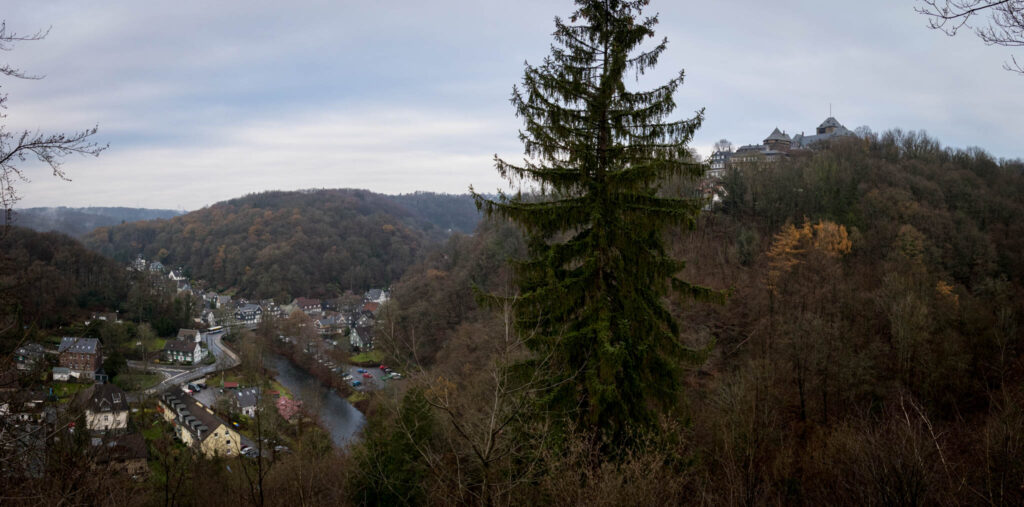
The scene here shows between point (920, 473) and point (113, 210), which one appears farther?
point (113, 210)

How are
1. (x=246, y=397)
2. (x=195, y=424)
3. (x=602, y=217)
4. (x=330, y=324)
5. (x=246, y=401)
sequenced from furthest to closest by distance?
(x=330, y=324)
(x=246, y=397)
(x=246, y=401)
(x=195, y=424)
(x=602, y=217)

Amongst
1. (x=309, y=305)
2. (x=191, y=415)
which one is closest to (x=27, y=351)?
(x=191, y=415)

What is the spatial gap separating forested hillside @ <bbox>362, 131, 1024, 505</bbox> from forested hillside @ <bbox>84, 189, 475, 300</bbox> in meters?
44.3

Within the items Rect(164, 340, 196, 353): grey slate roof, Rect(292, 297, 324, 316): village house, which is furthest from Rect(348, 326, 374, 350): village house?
Rect(292, 297, 324, 316): village house

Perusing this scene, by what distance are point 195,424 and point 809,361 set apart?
27.8m

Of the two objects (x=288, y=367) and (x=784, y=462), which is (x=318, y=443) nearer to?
(x=784, y=462)

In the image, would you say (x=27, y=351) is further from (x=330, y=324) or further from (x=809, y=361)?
(x=330, y=324)

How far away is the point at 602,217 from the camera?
6.30 metres

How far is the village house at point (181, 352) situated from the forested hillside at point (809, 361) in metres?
21.0

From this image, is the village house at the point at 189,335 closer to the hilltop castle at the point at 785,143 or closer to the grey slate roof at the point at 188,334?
the grey slate roof at the point at 188,334

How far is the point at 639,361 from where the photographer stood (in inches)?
253

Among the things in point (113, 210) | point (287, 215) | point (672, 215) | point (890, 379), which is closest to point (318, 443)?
point (672, 215)

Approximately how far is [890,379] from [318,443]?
19.4 m

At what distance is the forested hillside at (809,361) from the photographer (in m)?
5.05
